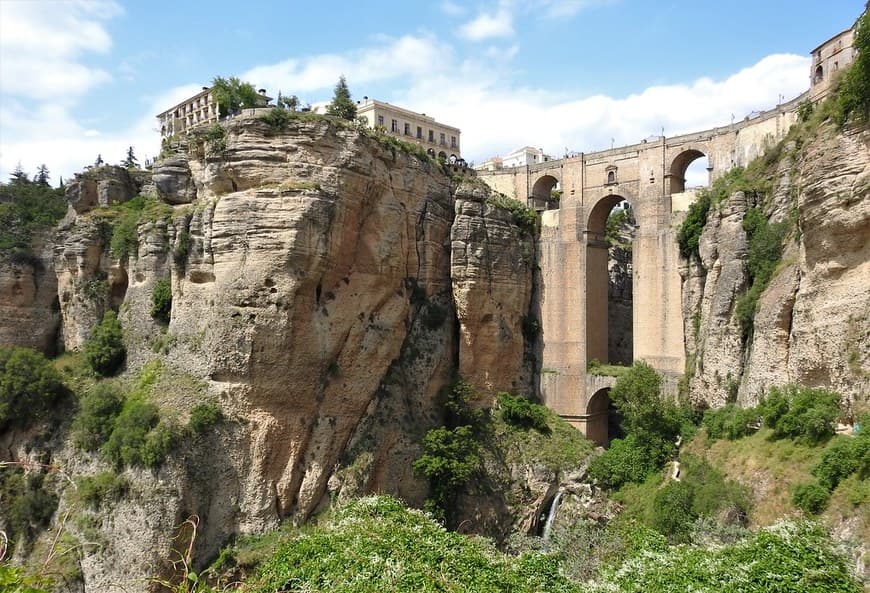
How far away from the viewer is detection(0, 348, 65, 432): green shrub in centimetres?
2483

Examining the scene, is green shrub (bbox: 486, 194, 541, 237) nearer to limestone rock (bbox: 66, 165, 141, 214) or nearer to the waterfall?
the waterfall

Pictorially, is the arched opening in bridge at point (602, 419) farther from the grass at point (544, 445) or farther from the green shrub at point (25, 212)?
the green shrub at point (25, 212)

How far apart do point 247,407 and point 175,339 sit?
4.10m

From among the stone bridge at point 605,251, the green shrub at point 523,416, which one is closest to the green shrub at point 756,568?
the stone bridge at point 605,251

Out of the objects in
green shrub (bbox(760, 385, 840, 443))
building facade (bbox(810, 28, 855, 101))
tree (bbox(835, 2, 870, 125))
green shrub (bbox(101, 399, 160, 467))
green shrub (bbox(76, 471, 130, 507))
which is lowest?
green shrub (bbox(76, 471, 130, 507))

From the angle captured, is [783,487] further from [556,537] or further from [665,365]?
[665,365]

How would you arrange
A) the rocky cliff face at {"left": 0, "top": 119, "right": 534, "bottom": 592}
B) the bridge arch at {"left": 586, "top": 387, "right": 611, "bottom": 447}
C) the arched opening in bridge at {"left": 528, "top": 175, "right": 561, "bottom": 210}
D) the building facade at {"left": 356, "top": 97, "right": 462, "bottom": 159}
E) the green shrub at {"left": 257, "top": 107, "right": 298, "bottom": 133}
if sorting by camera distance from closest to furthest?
the rocky cliff face at {"left": 0, "top": 119, "right": 534, "bottom": 592}, the green shrub at {"left": 257, "top": 107, "right": 298, "bottom": 133}, the bridge arch at {"left": 586, "top": 387, "right": 611, "bottom": 447}, the arched opening in bridge at {"left": 528, "top": 175, "right": 561, "bottom": 210}, the building facade at {"left": 356, "top": 97, "right": 462, "bottom": 159}

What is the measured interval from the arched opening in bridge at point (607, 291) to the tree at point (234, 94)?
59.6 ft

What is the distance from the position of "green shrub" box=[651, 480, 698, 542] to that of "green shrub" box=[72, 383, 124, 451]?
19.9 m

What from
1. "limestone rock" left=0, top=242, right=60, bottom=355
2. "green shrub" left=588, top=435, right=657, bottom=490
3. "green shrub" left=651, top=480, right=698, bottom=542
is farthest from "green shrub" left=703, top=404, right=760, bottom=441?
"limestone rock" left=0, top=242, right=60, bottom=355

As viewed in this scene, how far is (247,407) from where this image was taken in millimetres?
24125

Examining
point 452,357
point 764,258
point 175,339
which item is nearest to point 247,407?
point 175,339

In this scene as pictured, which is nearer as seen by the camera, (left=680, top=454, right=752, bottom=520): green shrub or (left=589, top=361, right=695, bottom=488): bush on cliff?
(left=680, top=454, right=752, bottom=520): green shrub

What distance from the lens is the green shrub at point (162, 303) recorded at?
2641 cm
